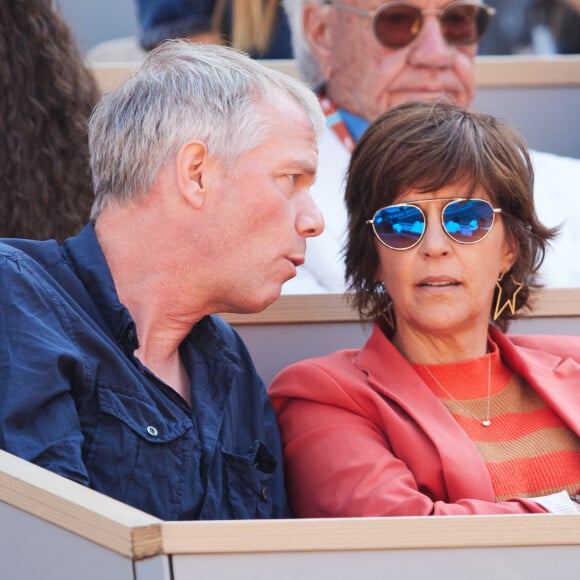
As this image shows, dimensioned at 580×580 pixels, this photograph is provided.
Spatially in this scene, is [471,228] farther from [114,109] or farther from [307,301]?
[114,109]

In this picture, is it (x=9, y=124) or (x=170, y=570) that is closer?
(x=170, y=570)

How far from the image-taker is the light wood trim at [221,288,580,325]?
105 inches

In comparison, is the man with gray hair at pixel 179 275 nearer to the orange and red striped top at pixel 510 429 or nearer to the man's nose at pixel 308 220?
the man's nose at pixel 308 220

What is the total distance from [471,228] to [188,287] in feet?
1.83

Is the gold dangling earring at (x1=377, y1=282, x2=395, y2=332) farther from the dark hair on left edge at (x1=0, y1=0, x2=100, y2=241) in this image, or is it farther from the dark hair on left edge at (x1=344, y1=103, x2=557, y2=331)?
the dark hair on left edge at (x1=0, y1=0, x2=100, y2=241)

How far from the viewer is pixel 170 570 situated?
1586mm

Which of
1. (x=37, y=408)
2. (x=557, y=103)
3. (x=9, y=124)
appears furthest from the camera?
(x=557, y=103)

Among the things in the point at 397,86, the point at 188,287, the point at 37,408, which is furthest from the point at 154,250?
the point at 397,86

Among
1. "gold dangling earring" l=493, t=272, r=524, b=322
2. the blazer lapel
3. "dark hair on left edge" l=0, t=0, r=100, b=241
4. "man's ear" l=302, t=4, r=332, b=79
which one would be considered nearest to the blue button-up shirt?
the blazer lapel

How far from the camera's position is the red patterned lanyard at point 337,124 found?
3.52 metres

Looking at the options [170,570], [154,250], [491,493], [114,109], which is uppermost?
[114,109]

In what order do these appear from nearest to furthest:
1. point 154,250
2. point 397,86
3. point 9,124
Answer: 1. point 154,250
2. point 9,124
3. point 397,86

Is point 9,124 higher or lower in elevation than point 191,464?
higher

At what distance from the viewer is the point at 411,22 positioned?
3559 millimetres
